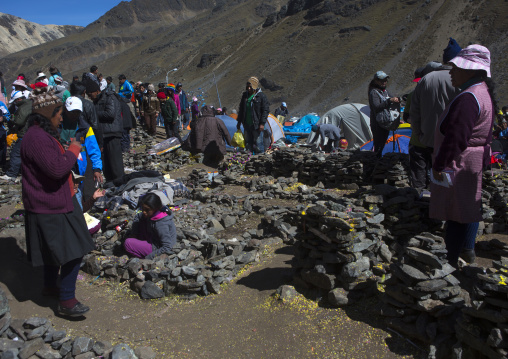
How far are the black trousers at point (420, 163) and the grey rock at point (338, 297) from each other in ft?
7.62

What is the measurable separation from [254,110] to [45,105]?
20.7 ft

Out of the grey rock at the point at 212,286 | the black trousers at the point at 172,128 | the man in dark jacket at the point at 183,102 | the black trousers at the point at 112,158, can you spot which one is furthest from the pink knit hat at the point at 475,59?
the man in dark jacket at the point at 183,102

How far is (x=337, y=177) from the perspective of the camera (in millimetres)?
7785

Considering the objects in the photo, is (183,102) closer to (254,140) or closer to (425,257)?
Answer: (254,140)

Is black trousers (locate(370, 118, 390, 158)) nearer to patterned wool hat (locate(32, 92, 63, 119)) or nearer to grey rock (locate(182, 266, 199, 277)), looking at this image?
grey rock (locate(182, 266, 199, 277))

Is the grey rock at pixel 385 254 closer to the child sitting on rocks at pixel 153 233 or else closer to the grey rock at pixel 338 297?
the grey rock at pixel 338 297

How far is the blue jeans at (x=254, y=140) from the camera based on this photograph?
33.1 feet

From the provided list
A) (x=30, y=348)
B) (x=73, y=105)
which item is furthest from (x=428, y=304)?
(x=73, y=105)

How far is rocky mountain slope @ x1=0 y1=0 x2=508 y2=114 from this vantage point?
3978cm

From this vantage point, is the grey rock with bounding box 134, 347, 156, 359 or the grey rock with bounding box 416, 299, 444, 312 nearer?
the grey rock with bounding box 416, 299, 444, 312

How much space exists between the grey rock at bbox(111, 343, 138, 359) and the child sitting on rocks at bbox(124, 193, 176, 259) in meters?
1.85

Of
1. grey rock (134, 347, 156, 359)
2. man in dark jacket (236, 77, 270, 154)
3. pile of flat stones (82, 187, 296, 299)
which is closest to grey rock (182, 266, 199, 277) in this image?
pile of flat stones (82, 187, 296, 299)

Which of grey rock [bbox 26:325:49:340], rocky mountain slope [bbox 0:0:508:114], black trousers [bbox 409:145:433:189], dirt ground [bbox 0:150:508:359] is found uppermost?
rocky mountain slope [bbox 0:0:508:114]

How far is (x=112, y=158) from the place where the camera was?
7602 mm
